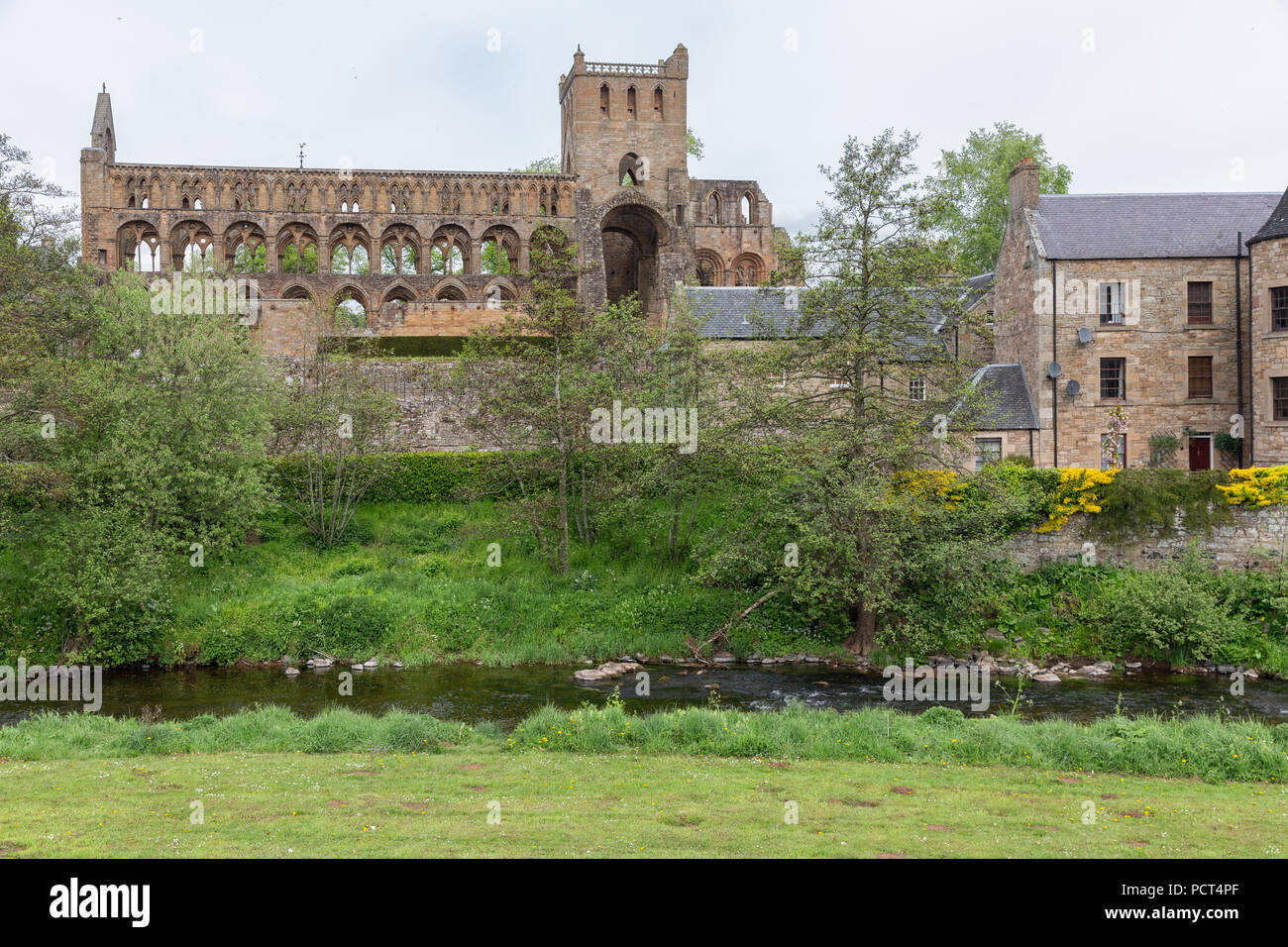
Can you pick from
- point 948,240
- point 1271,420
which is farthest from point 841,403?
point 1271,420

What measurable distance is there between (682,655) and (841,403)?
7.56 metres

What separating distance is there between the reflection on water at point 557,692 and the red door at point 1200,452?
13.1 m

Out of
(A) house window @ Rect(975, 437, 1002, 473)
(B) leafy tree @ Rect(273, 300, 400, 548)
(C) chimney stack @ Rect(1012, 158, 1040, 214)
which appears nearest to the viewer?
(B) leafy tree @ Rect(273, 300, 400, 548)

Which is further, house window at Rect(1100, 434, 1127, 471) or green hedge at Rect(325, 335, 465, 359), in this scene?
green hedge at Rect(325, 335, 465, 359)

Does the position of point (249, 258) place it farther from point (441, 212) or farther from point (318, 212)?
point (441, 212)

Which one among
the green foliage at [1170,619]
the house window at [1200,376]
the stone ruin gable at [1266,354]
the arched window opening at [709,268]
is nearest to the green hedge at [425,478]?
the green foliage at [1170,619]

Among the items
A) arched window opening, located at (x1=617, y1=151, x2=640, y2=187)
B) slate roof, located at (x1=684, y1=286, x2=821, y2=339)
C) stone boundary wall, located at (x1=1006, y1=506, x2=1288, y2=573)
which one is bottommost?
stone boundary wall, located at (x1=1006, y1=506, x2=1288, y2=573)

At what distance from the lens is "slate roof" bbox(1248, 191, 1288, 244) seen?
98.4 ft

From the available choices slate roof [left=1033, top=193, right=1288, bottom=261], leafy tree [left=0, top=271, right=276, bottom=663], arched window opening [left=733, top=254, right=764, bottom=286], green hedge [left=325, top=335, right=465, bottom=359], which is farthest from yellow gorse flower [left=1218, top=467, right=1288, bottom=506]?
arched window opening [left=733, top=254, right=764, bottom=286]

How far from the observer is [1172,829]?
976 cm

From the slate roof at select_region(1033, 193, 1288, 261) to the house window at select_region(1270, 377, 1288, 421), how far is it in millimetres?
5280

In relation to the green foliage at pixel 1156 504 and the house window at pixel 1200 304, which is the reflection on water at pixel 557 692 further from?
the house window at pixel 1200 304

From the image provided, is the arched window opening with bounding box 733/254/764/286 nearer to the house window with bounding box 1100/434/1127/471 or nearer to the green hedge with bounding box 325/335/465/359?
the green hedge with bounding box 325/335/465/359

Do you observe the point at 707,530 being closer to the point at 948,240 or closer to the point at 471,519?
the point at 471,519
